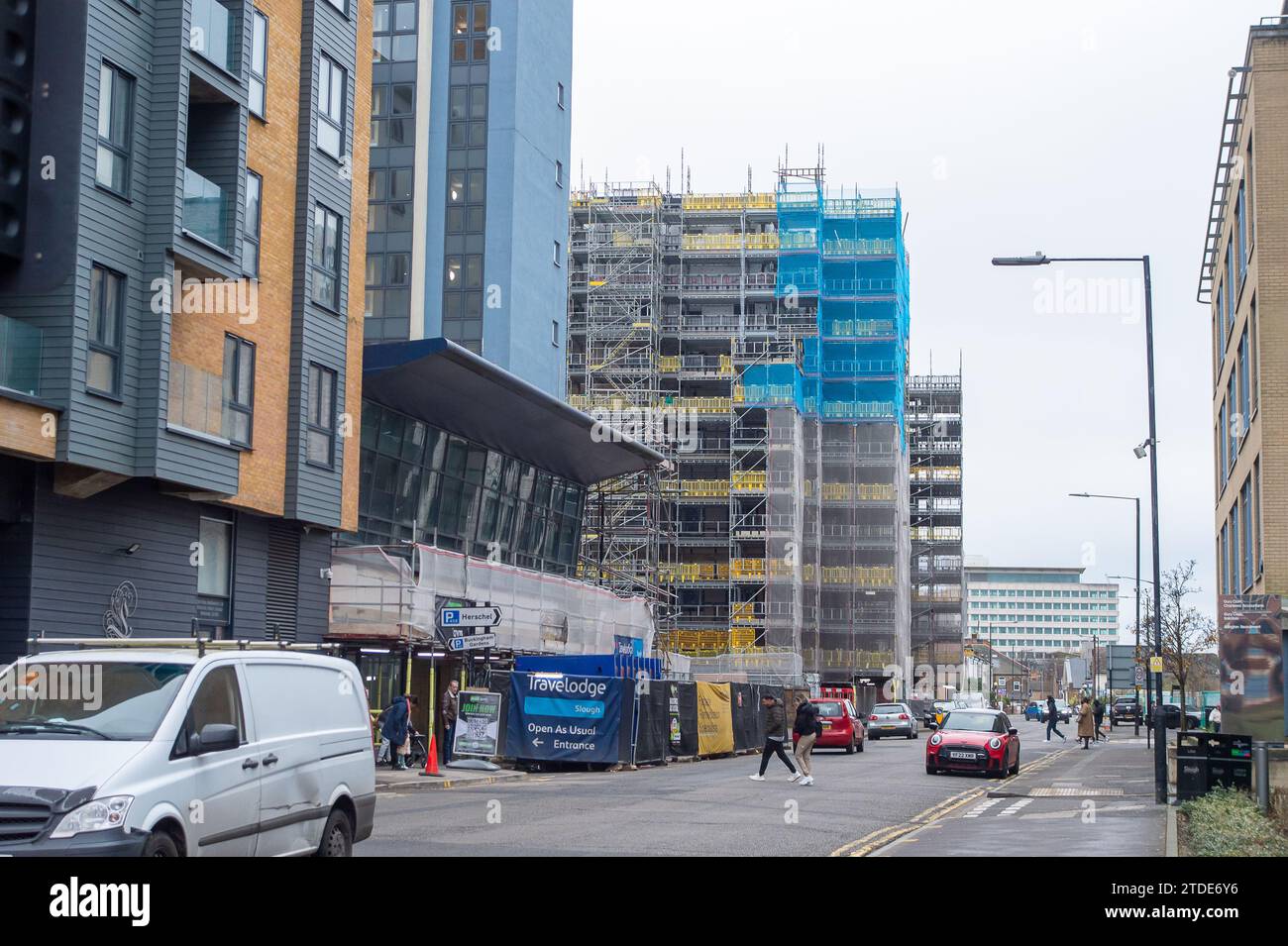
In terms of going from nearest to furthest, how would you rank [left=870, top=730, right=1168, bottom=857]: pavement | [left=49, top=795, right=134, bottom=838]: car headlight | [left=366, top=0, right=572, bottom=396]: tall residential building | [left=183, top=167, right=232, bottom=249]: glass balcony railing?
[left=49, top=795, right=134, bottom=838]: car headlight
[left=870, top=730, right=1168, bottom=857]: pavement
[left=183, top=167, right=232, bottom=249]: glass balcony railing
[left=366, top=0, right=572, bottom=396]: tall residential building

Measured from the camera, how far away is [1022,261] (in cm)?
2634

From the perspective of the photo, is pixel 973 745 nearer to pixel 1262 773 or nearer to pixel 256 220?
pixel 1262 773

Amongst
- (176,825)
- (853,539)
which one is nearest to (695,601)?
(853,539)

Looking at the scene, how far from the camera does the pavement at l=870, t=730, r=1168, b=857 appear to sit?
629 inches

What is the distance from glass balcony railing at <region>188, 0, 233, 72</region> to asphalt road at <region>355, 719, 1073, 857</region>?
13249mm

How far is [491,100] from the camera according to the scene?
61000 millimetres

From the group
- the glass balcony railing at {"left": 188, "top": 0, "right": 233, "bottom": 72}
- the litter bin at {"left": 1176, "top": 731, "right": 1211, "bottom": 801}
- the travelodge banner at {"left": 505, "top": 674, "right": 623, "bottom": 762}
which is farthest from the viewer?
the travelodge banner at {"left": 505, "top": 674, "right": 623, "bottom": 762}

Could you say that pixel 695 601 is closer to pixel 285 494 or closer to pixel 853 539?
pixel 853 539

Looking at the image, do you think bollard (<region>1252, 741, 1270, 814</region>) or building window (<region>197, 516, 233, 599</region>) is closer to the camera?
bollard (<region>1252, 741, 1270, 814</region>)

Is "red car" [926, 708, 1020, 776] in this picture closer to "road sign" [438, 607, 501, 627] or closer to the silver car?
"road sign" [438, 607, 501, 627]

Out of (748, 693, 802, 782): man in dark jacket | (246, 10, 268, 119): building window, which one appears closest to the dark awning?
(246, 10, 268, 119): building window

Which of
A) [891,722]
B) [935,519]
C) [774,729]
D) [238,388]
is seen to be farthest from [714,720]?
[935,519]

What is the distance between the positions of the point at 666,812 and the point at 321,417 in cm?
1383

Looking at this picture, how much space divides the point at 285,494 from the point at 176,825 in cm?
2016
